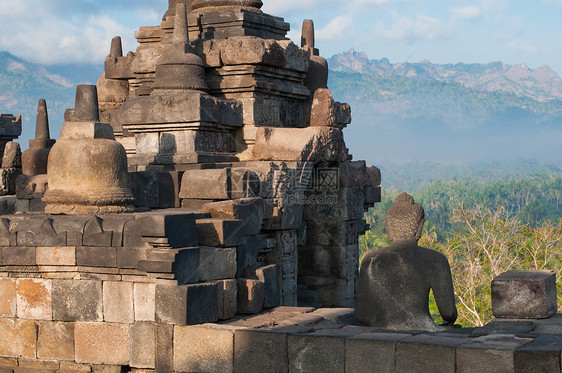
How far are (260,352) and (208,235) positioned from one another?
1270mm

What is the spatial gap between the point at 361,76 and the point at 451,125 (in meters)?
29.5

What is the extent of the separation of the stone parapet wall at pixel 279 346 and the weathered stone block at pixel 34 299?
7cm

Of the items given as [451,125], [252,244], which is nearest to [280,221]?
[252,244]

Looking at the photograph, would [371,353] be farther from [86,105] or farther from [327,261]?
[327,261]

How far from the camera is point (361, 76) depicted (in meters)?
178

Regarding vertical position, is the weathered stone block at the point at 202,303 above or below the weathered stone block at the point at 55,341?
above

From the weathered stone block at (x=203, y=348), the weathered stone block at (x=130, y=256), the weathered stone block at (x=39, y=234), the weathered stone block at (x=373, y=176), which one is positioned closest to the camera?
the weathered stone block at (x=203, y=348)

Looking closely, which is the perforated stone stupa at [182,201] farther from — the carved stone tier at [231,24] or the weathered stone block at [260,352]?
the weathered stone block at [260,352]

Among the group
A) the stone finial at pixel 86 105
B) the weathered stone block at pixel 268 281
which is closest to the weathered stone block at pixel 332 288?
the weathered stone block at pixel 268 281

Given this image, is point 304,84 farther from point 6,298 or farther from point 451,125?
point 451,125

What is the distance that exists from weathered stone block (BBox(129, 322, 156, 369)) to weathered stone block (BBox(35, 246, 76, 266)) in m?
0.79

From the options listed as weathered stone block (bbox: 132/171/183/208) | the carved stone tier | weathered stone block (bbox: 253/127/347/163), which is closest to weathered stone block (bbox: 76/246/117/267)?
weathered stone block (bbox: 132/171/183/208)

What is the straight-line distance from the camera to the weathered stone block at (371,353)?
532 centimetres

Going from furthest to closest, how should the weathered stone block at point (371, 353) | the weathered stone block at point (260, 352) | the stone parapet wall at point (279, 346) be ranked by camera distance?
the weathered stone block at point (260, 352)
the weathered stone block at point (371, 353)
the stone parapet wall at point (279, 346)
